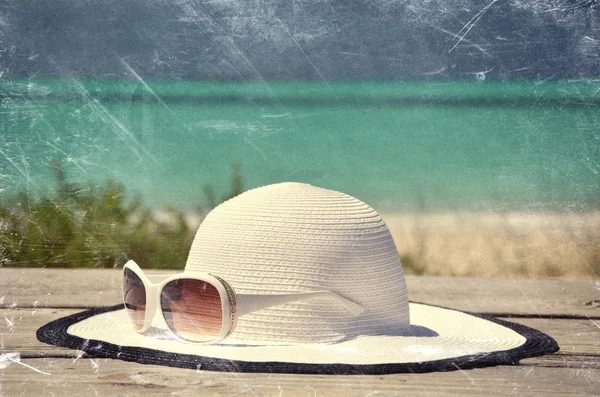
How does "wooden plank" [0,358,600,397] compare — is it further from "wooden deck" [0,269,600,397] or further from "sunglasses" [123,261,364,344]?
"sunglasses" [123,261,364,344]

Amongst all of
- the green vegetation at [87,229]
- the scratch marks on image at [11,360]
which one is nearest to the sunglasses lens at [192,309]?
the scratch marks on image at [11,360]

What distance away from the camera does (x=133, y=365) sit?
5164 millimetres

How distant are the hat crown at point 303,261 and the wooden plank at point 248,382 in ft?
1.60

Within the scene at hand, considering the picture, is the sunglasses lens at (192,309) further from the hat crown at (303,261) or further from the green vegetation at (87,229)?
the green vegetation at (87,229)

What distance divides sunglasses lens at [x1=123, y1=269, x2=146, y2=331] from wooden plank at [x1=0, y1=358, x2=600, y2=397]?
292mm

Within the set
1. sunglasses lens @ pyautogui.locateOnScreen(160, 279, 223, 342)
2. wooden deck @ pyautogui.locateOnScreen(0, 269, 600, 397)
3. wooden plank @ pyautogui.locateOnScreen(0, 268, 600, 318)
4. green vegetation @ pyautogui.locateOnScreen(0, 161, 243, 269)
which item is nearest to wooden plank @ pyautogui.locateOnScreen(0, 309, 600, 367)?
wooden deck @ pyautogui.locateOnScreen(0, 269, 600, 397)

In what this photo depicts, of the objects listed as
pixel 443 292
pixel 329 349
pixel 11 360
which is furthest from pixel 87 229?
pixel 443 292

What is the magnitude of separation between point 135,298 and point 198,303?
536mm

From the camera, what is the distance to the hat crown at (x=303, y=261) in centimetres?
514

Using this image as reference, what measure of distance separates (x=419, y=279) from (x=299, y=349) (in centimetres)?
521

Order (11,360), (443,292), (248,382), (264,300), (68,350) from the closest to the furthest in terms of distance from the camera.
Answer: (248,382)
(264,300)
(68,350)
(11,360)
(443,292)

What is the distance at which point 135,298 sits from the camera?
5.36 meters

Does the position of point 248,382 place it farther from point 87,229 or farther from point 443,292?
point 443,292

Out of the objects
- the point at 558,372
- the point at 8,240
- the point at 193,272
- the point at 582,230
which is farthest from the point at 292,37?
the point at 582,230
